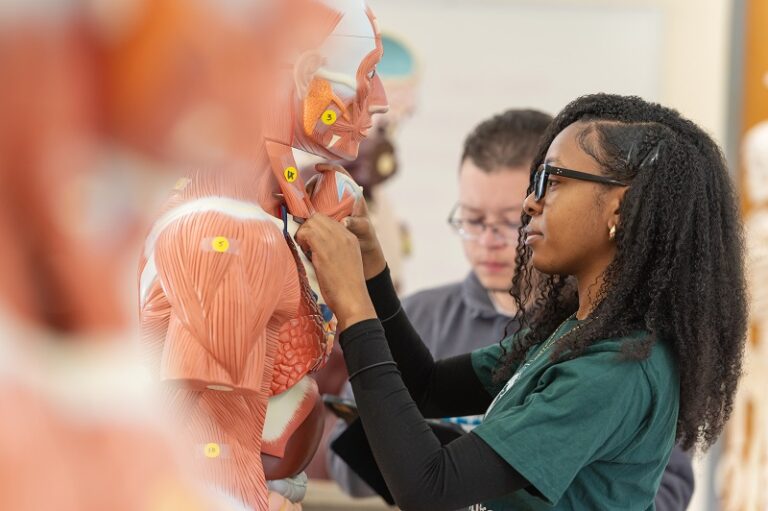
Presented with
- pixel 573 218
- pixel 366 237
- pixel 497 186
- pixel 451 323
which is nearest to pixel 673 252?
pixel 573 218

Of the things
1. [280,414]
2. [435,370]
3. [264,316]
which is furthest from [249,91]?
[435,370]

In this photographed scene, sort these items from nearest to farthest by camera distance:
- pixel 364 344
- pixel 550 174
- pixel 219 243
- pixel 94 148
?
pixel 94 148 < pixel 219 243 < pixel 364 344 < pixel 550 174

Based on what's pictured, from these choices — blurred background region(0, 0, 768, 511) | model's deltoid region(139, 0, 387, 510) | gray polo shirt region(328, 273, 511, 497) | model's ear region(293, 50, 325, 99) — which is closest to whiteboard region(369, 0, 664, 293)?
gray polo shirt region(328, 273, 511, 497)

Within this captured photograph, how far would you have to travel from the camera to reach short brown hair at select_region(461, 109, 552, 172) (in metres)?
1.83

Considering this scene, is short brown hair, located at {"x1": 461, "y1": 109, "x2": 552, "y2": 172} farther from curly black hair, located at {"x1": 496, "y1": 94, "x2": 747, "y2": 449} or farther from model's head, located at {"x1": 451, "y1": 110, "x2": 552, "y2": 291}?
curly black hair, located at {"x1": 496, "y1": 94, "x2": 747, "y2": 449}

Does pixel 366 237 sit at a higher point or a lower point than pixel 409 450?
higher

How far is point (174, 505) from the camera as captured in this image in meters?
0.34

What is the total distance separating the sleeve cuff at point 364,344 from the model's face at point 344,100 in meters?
0.18

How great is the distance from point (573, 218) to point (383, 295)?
27cm

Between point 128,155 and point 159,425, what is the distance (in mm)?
91

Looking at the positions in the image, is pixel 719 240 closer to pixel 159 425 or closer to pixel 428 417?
pixel 428 417

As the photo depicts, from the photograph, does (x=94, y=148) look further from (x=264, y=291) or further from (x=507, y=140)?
(x=507, y=140)

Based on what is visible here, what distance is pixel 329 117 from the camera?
1006 millimetres

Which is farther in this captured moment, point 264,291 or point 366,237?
point 366,237
